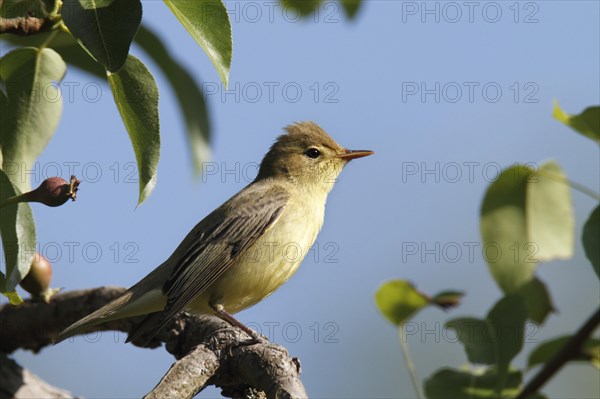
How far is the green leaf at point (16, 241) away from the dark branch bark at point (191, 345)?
0.68 meters

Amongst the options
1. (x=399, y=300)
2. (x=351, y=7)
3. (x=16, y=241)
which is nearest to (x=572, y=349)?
(x=399, y=300)

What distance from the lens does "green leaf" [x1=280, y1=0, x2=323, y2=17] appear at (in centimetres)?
382

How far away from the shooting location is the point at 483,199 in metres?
2.41

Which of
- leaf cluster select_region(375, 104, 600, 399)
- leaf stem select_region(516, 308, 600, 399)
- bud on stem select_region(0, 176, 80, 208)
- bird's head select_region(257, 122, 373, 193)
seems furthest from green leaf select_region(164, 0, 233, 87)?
bird's head select_region(257, 122, 373, 193)

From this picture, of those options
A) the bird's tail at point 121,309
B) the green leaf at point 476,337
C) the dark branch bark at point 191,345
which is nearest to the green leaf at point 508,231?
the green leaf at point 476,337

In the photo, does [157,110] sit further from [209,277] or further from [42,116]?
[209,277]

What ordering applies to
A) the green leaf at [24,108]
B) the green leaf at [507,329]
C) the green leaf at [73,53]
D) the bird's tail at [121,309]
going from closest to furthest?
the green leaf at [507,329] < the green leaf at [24,108] < the green leaf at [73,53] < the bird's tail at [121,309]

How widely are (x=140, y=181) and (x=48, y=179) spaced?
38cm

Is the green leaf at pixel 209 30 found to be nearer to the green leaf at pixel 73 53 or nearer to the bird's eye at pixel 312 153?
the green leaf at pixel 73 53

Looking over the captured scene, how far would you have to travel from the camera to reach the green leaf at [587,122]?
2.19 metres

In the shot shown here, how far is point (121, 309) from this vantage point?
16.1 ft

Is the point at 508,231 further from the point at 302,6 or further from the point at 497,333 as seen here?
the point at 302,6

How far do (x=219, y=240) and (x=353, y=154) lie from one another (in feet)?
4.98

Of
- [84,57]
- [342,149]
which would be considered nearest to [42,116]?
[84,57]
